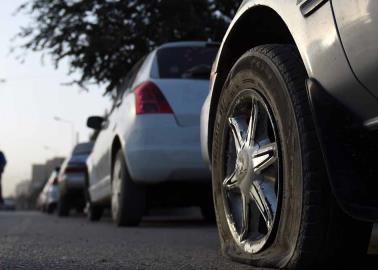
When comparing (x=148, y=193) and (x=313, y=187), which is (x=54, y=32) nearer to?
(x=148, y=193)

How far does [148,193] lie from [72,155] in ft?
→ 27.2

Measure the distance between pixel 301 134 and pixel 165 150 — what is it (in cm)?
350

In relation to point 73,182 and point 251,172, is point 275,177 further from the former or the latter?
point 73,182

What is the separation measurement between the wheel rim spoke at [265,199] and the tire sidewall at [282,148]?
0.11 metres

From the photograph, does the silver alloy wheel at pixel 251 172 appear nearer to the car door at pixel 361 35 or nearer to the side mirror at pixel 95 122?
the car door at pixel 361 35

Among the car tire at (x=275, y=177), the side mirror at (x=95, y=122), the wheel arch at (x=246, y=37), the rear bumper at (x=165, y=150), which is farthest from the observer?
the side mirror at (x=95, y=122)

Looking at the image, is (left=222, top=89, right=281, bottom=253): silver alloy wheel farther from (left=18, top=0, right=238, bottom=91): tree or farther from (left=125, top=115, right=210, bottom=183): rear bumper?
(left=18, top=0, right=238, bottom=91): tree

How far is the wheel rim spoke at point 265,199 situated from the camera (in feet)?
9.78

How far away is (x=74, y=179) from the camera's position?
14.1 meters

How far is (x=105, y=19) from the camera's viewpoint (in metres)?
14.5

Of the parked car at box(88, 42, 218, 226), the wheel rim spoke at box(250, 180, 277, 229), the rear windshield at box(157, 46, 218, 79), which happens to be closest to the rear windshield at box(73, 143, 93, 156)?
the parked car at box(88, 42, 218, 226)

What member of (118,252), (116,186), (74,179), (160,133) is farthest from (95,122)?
(74,179)

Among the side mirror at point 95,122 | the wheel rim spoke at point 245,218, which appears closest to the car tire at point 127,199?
the side mirror at point 95,122

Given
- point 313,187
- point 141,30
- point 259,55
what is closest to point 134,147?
point 259,55
